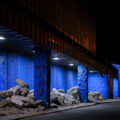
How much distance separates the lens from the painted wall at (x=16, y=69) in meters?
16.9

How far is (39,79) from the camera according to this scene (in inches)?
666

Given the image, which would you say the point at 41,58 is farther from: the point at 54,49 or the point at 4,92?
the point at 4,92

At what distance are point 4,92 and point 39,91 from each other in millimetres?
2623

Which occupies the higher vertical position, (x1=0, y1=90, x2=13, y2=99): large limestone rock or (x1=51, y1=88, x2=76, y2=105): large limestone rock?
(x1=0, y1=90, x2=13, y2=99): large limestone rock

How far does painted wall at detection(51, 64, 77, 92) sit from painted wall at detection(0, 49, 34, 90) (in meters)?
5.29

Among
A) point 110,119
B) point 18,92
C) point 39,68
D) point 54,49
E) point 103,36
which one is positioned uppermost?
point 103,36

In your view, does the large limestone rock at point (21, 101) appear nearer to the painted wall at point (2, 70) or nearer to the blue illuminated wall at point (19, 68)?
the painted wall at point (2, 70)

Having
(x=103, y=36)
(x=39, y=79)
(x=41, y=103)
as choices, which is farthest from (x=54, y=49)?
(x=103, y=36)

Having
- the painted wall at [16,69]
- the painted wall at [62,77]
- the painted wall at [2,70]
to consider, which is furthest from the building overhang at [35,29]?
the painted wall at [62,77]

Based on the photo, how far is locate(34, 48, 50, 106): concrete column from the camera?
16.7m

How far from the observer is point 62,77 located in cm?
2781

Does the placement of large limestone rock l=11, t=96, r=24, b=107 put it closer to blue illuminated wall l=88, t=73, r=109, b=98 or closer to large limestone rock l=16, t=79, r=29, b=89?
large limestone rock l=16, t=79, r=29, b=89

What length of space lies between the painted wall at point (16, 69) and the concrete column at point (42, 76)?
5.94ft

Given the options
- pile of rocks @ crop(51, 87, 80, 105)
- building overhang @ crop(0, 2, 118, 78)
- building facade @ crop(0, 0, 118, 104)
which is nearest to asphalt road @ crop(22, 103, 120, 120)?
building facade @ crop(0, 0, 118, 104)
